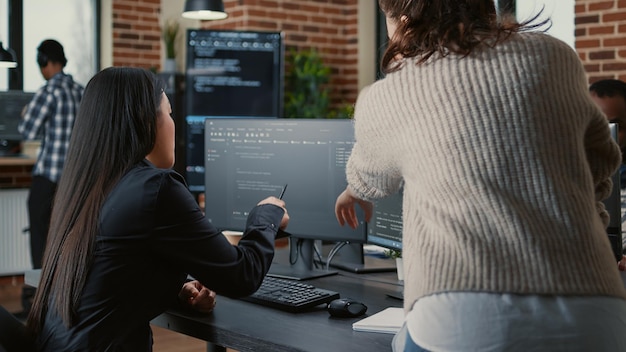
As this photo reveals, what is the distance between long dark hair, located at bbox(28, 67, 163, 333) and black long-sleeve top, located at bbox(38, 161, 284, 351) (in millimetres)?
23

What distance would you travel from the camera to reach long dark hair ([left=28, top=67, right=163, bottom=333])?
5.70ft

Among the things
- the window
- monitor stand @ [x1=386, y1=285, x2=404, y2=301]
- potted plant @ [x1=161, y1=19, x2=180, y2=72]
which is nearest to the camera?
monitor stand @ [x1=386, y1=285, x2=404, y2=301]

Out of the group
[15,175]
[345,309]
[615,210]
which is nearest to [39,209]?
[15,175]

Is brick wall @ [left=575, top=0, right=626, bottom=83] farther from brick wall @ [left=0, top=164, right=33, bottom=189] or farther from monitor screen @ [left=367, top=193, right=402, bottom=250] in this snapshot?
brick wall @ [left=0, top=164, right=33, bottom=189]

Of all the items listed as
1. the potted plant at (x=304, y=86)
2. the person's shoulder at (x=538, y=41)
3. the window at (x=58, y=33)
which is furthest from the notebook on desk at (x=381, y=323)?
the window at (x=58, y=33)

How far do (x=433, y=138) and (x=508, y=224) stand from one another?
17cm

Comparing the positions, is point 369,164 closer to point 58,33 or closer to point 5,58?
point 5,58

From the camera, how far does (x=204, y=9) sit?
486 centimetres

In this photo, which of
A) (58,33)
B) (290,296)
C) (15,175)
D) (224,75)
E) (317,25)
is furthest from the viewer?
(58,33)

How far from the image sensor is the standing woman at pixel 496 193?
1250mm

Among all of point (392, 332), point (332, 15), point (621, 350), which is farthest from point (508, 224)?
point (332, 15)

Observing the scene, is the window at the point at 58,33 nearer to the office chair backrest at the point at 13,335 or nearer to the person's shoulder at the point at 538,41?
the office chair backrest at the point at 13,335

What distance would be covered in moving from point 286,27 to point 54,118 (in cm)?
176

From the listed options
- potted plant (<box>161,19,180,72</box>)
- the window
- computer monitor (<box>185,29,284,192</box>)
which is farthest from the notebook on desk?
the window
